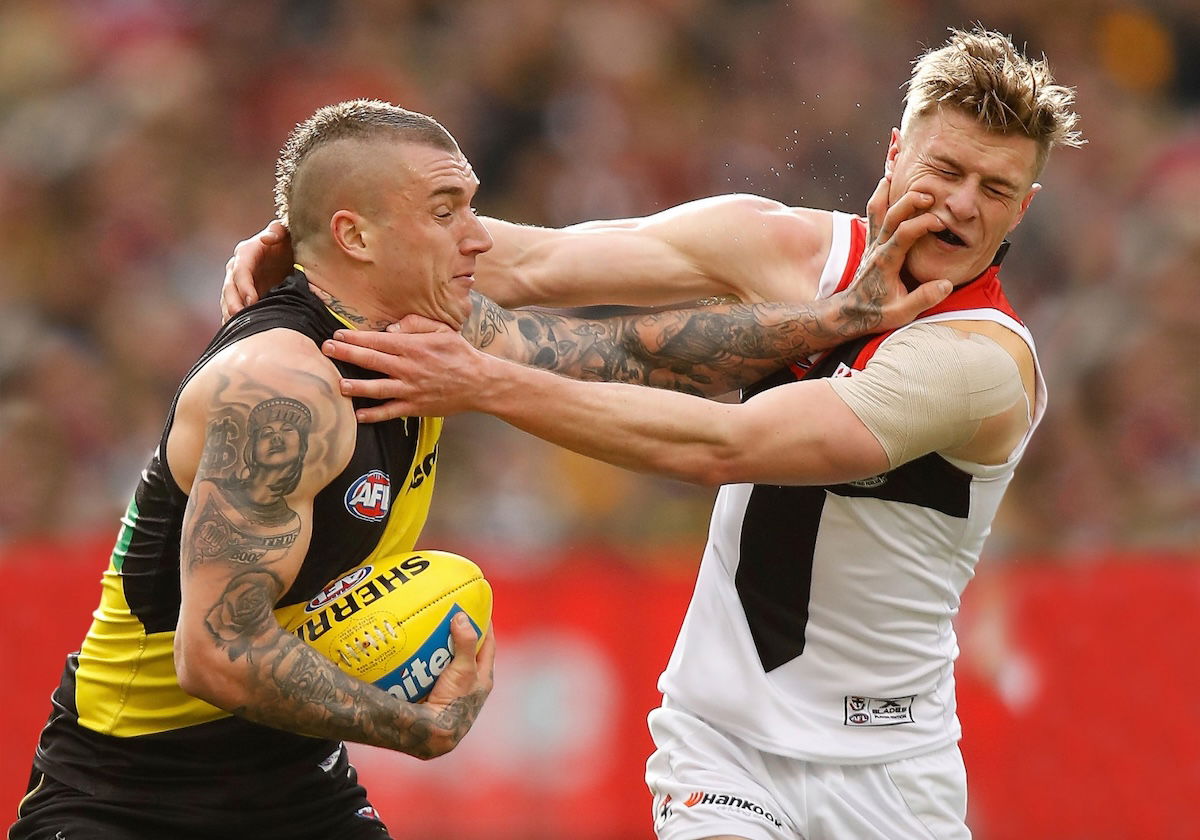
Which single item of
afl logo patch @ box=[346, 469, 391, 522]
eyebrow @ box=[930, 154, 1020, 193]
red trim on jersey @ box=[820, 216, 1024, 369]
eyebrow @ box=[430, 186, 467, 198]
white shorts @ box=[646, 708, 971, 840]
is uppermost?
eyebrow @ box=[430, 186, 467, 198]

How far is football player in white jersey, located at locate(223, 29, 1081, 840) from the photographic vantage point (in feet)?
14.5

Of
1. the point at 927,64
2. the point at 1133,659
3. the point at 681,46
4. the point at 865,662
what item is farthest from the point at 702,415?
the point at 681,46

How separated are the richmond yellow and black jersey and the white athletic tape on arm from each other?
4.13 feet

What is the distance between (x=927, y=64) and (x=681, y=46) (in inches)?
273

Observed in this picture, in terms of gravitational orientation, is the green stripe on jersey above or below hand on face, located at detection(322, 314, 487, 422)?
below

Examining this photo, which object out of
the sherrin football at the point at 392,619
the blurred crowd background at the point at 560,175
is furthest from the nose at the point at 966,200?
the blurred crowd background at the point at 560,175

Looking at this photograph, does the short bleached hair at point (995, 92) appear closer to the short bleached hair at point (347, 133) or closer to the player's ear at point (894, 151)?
the player's ear at point (894, 151)

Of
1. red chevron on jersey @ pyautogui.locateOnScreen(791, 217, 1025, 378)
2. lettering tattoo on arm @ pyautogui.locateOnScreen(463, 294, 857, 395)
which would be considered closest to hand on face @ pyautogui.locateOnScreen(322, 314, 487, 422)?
lettering tattoo on arm @ pyautogui.locateOnScreen(463, 294, 857, 395)

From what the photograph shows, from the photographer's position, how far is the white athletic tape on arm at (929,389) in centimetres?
444

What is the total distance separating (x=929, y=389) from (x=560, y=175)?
6.52 m

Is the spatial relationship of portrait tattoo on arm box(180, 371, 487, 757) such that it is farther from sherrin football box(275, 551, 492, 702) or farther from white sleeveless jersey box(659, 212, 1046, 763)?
white sleeveless jersey box(659, 212, 1046, 763)

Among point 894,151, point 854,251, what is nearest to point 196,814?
point 854,251

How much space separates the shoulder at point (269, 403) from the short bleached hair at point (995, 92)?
199cm

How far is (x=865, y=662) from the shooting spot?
4801 mm
